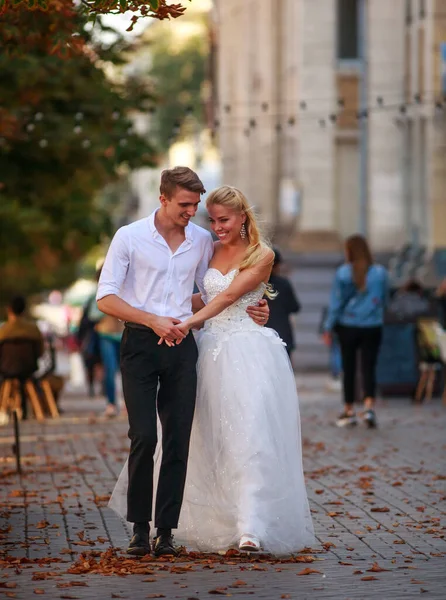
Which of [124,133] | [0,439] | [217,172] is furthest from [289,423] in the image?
[217,172]

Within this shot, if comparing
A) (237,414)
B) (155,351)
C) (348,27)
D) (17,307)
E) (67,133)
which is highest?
(348,27)

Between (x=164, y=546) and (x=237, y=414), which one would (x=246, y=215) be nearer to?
(x=237, y=414)

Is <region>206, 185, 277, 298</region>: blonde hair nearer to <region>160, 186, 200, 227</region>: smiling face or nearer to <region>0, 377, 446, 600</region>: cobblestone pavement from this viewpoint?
<region>160, 186, 200, 227</region>: smiling face

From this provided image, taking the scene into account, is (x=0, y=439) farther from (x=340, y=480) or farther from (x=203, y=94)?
(x=203, y=94)

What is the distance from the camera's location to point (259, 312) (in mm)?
9320

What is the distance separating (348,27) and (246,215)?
35027mm

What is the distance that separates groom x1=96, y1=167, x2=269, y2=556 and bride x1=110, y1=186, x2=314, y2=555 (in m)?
0.19

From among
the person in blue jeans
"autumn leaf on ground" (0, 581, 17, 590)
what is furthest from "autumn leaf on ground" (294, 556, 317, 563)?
the person in blue jeans

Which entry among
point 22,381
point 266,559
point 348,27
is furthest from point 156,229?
point 348,27

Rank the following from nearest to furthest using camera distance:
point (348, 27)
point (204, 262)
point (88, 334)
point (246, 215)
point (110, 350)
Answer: point (246, 215) → point (204, 262) → point (110, 350) → point (88, 334) → point (348, 27)

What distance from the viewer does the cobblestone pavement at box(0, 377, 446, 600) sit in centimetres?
803

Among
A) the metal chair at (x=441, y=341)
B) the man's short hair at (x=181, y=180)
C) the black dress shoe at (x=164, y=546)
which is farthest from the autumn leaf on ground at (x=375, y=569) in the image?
the metal chair at (x=441, y=341)

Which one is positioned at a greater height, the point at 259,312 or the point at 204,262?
the point at 204,262

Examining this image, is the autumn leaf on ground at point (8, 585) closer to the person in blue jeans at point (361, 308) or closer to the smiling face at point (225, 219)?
the smiling face at point (225, 219)
